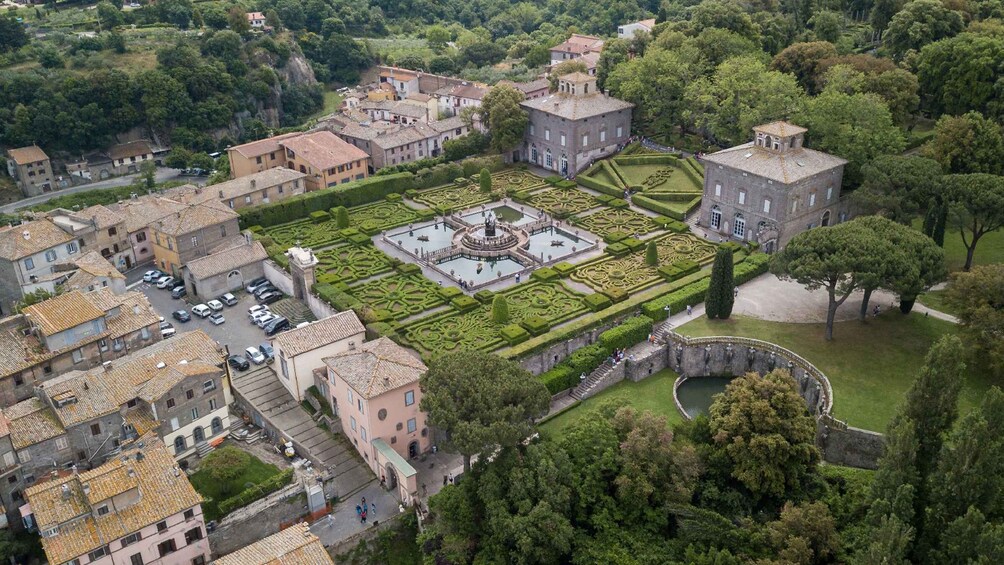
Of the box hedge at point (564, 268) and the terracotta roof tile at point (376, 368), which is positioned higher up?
the terracotta roof tile at point (376, 368)

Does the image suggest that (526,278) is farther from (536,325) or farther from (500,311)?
(536,325)

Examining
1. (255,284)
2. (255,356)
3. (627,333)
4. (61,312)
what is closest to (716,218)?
(627,333)

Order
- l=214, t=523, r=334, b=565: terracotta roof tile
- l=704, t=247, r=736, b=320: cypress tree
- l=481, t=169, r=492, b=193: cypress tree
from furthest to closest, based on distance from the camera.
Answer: l=481, t=169, r=492, b=193: cypress tree, l=704, t=247, r=736, b=320: cypress tree, l=214, t=523, r=334, b=565: terracotta roof tile

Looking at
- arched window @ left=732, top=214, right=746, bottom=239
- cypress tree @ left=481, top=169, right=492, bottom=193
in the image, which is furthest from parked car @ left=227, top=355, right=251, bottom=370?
arched window @ left=732, top=214, right=746, bottom=239

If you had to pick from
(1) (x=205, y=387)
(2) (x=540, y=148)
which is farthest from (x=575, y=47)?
(1) (x=205, y=387)

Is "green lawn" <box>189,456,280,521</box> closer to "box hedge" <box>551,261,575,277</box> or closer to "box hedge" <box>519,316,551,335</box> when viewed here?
"box hedge" <box>519,316,551,335</box>

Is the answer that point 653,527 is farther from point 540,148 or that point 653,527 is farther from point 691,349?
point 540,148

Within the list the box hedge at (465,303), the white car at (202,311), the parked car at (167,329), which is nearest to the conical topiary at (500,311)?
the box hedge at (465,303)

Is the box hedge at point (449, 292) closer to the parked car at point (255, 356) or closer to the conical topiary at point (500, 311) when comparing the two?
the conical topiary at point (500, 311)
